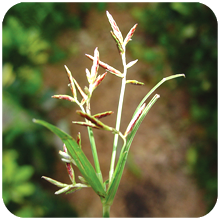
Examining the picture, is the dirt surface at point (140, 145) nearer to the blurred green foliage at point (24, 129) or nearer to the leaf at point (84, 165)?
the blurred green foliage at point (24, 129)

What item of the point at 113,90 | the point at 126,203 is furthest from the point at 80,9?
the point at 126,203

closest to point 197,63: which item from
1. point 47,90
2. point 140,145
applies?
point 140,145

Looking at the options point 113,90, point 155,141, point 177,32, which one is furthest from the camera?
point 113,90

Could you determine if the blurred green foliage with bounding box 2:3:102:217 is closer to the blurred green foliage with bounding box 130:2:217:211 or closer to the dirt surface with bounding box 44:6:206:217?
the dirt surface with bounding box 44:6:206:217

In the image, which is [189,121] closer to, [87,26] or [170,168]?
[170,168]

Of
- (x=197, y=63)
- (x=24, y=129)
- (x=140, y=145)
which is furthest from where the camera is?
(x=140, y=145)

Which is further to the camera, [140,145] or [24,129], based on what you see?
[140,145]

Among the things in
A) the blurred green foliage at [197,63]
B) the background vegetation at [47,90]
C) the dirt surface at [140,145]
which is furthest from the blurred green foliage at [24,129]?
the blurred green foliage at [197,63]

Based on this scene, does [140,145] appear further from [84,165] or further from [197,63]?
[84,165]
